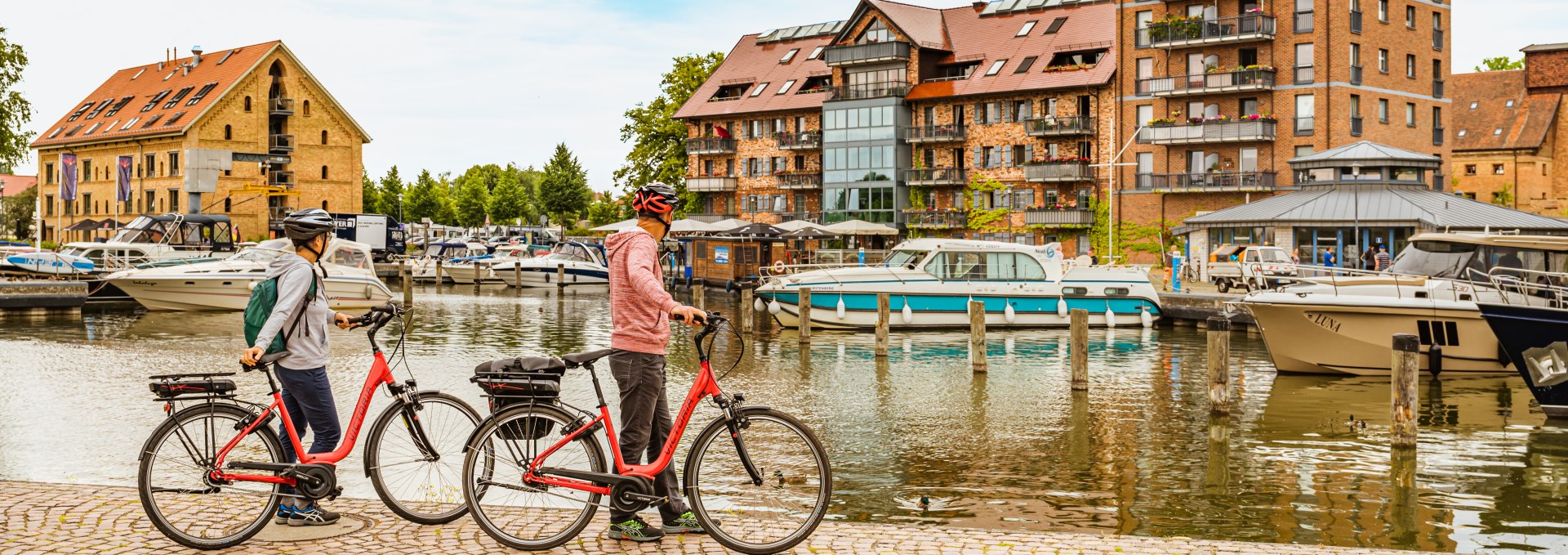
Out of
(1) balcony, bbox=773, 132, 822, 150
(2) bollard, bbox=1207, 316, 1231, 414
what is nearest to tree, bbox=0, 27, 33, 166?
(1) balcony, bbox=773, 132, 822, 150

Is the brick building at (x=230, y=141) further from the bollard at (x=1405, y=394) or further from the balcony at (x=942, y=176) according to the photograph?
the bollard at (x=1405, y=394)

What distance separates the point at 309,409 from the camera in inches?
318

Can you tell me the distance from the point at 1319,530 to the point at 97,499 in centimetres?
865

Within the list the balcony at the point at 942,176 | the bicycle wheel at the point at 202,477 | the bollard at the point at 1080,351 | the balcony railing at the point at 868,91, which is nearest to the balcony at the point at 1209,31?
the balcony at the point at 942,176

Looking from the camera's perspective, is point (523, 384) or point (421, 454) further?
point (421, 454)

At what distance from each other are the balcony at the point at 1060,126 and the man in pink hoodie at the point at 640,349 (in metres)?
60.7

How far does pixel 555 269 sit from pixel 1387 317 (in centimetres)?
4121

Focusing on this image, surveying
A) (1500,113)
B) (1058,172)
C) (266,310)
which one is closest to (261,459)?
(266,310)

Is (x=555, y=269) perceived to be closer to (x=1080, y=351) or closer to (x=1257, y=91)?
(x=1257, y=91)

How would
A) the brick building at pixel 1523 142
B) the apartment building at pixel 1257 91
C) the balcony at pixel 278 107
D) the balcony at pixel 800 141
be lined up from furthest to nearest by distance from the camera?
the brick building at pixel 1523 142
the balcony at pixel 278 107
the balcony at pixel 800 141
the apartment building at pixel 1257 91

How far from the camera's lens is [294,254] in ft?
→ 26.9

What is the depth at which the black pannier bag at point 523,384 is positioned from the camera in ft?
24.8

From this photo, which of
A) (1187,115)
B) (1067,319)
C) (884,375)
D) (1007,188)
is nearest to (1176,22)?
(1187,115)

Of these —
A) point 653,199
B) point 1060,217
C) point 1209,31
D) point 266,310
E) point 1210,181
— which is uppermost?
point 1209,31
